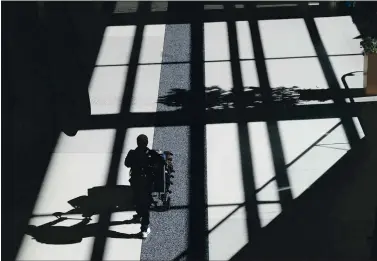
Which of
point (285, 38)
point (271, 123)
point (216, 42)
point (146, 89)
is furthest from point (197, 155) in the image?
point (285, 38)

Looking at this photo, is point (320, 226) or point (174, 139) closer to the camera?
point (320, 226)

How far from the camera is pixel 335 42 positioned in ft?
44.0

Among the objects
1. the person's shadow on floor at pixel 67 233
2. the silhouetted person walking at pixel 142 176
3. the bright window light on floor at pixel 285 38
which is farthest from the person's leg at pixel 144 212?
the bright window light on floor at pixel 285 38

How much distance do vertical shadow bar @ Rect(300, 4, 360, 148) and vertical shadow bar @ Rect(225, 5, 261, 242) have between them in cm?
142

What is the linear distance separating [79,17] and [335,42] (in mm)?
4802

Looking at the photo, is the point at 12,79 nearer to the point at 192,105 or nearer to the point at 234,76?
the point at 192,105

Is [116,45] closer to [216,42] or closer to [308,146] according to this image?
[216,42]

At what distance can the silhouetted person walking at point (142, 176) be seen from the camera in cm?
874

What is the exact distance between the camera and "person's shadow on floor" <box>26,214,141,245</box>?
870cm

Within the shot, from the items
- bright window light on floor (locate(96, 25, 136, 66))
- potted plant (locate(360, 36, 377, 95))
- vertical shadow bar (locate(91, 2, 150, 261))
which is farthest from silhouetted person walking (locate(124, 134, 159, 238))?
potted plant (locate(360, 36, 377, 95))

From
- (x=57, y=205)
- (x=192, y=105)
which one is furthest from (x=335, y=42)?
(x=57, y=205)

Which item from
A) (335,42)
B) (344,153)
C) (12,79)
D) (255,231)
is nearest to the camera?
(255,231)

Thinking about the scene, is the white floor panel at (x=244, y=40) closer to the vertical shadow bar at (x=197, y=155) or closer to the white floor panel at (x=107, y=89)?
the vertical shadow bar at (x=197, y=155)

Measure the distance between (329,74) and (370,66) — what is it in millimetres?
953
